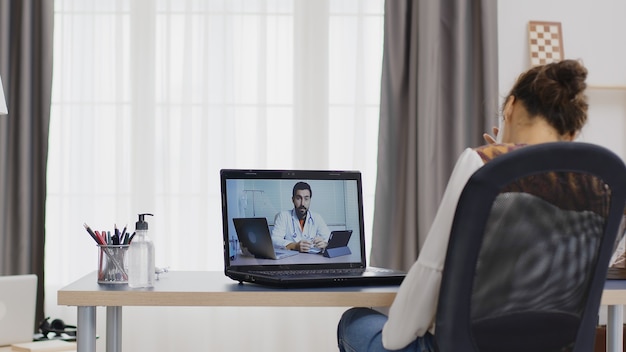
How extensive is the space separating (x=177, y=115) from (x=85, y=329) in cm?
202

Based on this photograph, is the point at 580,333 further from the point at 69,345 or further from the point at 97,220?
the point at 97,220

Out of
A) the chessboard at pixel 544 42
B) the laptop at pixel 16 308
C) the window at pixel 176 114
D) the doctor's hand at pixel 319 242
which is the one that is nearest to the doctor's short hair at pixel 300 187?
the doctor's hand at pixel 319 242

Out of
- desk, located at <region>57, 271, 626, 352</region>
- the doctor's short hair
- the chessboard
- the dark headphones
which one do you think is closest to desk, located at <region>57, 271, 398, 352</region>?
desk, located at <region>57, 271, 626, 352</region>

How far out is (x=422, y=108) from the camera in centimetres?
360

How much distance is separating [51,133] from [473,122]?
6.43 feet

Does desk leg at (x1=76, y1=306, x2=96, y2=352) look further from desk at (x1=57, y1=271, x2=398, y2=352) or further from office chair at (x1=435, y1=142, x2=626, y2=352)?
office chair at (x1=435, y1=142, x2=626, y2=352)

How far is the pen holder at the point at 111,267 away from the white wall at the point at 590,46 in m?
2.43

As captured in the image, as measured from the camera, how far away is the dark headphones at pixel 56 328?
315cm

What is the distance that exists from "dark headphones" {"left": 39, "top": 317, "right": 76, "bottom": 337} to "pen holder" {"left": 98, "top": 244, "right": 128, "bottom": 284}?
1.46m

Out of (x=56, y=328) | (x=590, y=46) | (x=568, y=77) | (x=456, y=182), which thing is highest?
(x=590, y=46)

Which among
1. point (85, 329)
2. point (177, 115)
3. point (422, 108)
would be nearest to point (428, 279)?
point (85, 329)

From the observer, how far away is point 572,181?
146 centimetres

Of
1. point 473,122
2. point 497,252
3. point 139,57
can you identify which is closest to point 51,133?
point 139,57

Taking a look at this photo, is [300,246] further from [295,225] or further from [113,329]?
[113,329]
